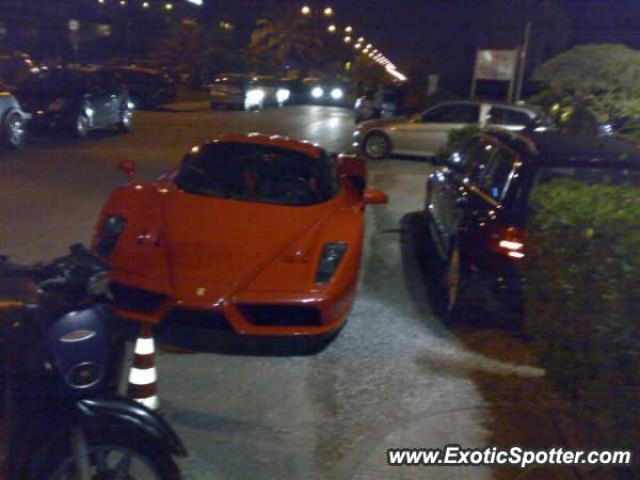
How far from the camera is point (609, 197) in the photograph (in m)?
4.99

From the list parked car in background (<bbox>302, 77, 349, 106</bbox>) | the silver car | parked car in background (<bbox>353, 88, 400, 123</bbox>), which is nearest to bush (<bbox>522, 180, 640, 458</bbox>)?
the silver car

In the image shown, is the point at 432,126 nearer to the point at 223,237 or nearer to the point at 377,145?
the point at 377,145

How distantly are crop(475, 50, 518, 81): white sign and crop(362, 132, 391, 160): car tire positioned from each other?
19.4 ft

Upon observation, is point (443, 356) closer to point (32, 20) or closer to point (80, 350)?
point (80, 350)

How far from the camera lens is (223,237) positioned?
236 inches

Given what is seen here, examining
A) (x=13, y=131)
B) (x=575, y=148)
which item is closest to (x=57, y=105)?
(x=13, y=131)

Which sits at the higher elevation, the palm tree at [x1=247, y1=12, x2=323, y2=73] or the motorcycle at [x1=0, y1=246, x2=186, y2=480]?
the motorcycle at [x1=0, y1=246, x2=186, y2=480]

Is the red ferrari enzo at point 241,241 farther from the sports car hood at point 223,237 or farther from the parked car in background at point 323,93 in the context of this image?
the parked car in background at point 323,93

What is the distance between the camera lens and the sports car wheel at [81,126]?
18703 millimetres

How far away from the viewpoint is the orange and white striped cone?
14.8 feet

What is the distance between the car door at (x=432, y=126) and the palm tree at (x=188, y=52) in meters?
33.4

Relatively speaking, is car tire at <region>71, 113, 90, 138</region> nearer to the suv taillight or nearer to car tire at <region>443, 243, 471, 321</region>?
car tire at <region>443, 243, 471, 321</region>

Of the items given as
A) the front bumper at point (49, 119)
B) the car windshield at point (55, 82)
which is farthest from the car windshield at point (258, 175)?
the car windshield at point (55, 82)

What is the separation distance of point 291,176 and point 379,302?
4.40 feet
